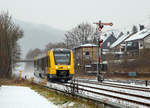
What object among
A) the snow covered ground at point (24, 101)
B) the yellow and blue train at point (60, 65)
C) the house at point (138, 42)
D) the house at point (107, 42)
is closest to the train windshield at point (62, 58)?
the yellow and blue train at point (60, 65)

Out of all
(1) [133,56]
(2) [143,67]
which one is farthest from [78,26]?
(2) [143,67]

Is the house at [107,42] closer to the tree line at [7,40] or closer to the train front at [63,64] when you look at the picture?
the tree line at [7,40]

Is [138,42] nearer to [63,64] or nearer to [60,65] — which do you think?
[63,64]

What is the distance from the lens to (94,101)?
9828mm

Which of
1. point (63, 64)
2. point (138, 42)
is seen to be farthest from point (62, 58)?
point (138, 42)

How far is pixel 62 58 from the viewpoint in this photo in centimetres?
2462

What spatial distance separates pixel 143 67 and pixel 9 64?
68.7ft

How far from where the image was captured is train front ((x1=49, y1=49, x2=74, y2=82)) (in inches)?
949

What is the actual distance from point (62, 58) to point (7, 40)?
44.5ft

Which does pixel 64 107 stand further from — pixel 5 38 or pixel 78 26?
pixel 78 26

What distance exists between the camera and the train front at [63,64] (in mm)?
24094

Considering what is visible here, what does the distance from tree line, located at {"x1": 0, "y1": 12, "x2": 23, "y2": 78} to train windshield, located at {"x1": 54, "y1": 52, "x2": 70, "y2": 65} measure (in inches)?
426

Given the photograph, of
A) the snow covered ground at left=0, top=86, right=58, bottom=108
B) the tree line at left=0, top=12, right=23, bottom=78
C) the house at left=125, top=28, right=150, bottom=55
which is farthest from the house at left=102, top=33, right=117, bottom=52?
the snow covered ground at left=0, top=86, right=58, bottom=108

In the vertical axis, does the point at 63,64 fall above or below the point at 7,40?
below
